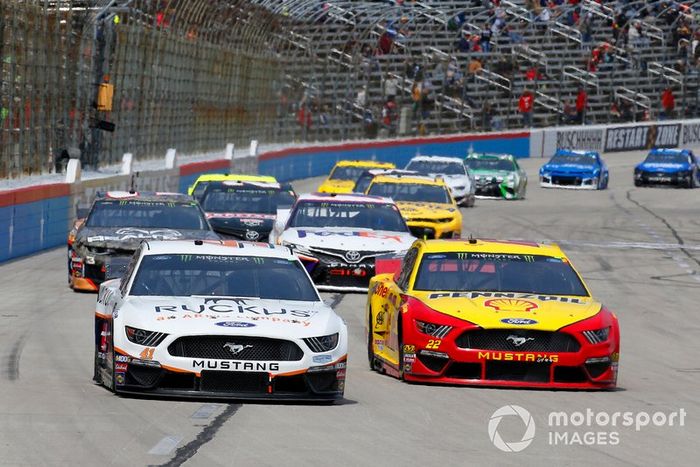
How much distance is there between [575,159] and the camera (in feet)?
158

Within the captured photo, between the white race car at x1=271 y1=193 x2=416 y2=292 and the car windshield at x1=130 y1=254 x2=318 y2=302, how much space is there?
674 cm

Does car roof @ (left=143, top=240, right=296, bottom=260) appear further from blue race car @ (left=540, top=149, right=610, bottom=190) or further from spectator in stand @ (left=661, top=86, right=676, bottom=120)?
spectator in stand @ (left=661, top=86, right=676, bottom=120)

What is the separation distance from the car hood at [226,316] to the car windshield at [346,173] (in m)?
25.7

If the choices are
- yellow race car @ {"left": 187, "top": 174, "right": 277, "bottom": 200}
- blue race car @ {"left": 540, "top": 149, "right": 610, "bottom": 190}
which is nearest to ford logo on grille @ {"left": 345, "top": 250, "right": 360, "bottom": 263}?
yellow race car @ {"left": 187, "top": 174, "right": 277, "bottom": 200}

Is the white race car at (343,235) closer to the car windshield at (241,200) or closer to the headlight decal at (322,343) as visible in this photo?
the car windshield at (241,200)

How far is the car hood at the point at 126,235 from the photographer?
62.4ft

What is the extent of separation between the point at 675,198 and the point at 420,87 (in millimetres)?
12258

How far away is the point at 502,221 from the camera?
34469 millimetres

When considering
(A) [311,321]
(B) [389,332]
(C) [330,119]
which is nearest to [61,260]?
(B) [389,332]

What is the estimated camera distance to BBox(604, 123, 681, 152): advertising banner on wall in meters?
64.4

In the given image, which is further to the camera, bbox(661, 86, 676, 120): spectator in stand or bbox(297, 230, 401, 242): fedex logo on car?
bbox(661, 86, 676, 120): spectator in stand

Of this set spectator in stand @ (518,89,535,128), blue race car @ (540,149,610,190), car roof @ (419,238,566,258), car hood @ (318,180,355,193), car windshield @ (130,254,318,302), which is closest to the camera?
car windshield @ (130,254,318,302)

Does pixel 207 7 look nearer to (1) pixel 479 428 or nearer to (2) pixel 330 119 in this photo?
(2) pixel 330 119
